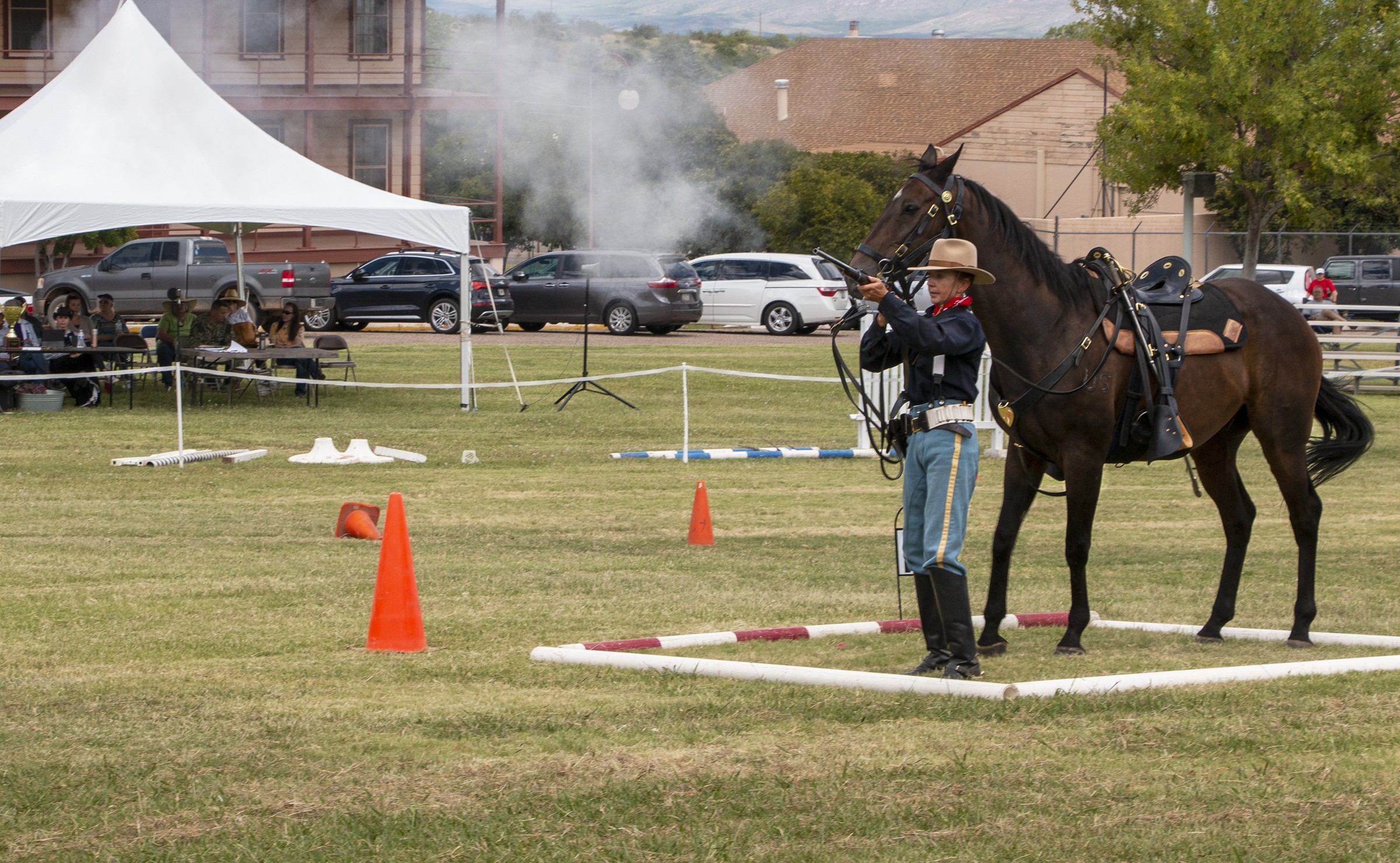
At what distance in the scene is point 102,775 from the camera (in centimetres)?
500

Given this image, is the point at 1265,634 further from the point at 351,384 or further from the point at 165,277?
the point at 165,277

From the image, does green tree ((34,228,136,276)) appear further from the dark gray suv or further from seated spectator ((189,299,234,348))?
seated spectator ((189,299,234,348))

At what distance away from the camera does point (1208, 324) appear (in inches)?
312

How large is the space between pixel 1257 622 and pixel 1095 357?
80.8 inches

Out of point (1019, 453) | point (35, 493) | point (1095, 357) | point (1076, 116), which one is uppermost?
point (1076, 116)

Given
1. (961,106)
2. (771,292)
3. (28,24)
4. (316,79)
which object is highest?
(961,106)

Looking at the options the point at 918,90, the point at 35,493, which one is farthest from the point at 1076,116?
the point at 35,493

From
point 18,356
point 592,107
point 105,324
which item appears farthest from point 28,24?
point 18,356

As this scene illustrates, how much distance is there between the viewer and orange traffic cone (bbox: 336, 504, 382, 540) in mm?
10938

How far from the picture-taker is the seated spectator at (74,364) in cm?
2055

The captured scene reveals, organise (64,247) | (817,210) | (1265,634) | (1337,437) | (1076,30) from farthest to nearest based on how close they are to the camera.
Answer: (817,210)
(64,247)
(1076,30)
(1337,437)
(1265,634)

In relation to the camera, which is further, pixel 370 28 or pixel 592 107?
pixel 592 107

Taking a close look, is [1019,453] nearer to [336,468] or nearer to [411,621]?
[411,621]

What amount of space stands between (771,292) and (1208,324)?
2616 centimetres
